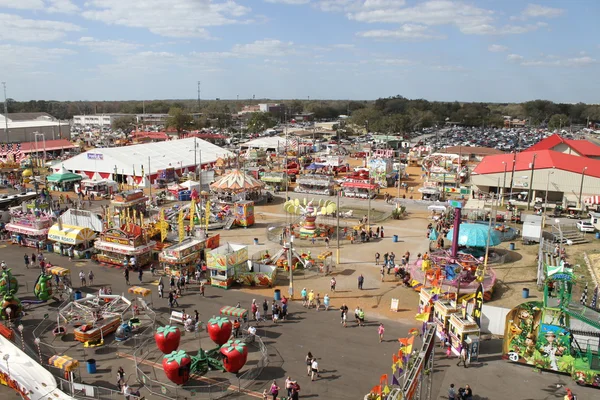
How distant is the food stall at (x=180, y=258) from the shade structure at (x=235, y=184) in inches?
759

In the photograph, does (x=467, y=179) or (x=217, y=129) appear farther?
(x=217, y=129)

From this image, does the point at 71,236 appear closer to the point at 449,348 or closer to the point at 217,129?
the point at 449,348

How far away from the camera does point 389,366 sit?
61.8ft

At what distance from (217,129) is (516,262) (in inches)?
4717

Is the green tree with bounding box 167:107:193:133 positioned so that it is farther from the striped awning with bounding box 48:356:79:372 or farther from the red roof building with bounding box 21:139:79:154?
the striped awning with bounding box 48:356:79:372

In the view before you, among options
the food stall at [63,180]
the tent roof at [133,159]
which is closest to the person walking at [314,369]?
the tent roof at [133,159]

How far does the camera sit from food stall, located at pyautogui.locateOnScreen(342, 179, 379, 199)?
52.4 metres

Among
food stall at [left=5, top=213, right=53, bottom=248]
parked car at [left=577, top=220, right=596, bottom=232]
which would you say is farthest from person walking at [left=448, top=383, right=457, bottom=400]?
food stall at [left=5, top=213, right=53, bottom=248]

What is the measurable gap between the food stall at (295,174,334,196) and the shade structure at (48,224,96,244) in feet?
89.7

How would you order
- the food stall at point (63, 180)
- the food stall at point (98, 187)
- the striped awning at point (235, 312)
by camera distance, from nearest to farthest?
the striped awning at point (235, 312) → the food stall at point (98, 187) → the food stall at point (63, 180)

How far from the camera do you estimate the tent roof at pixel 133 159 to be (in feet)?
195

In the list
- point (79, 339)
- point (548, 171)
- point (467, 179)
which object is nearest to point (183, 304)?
point (79, 339)

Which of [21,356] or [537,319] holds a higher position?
[537,319]

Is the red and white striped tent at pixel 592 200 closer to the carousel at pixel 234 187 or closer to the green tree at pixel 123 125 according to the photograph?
the carousel at pixel 234 187
